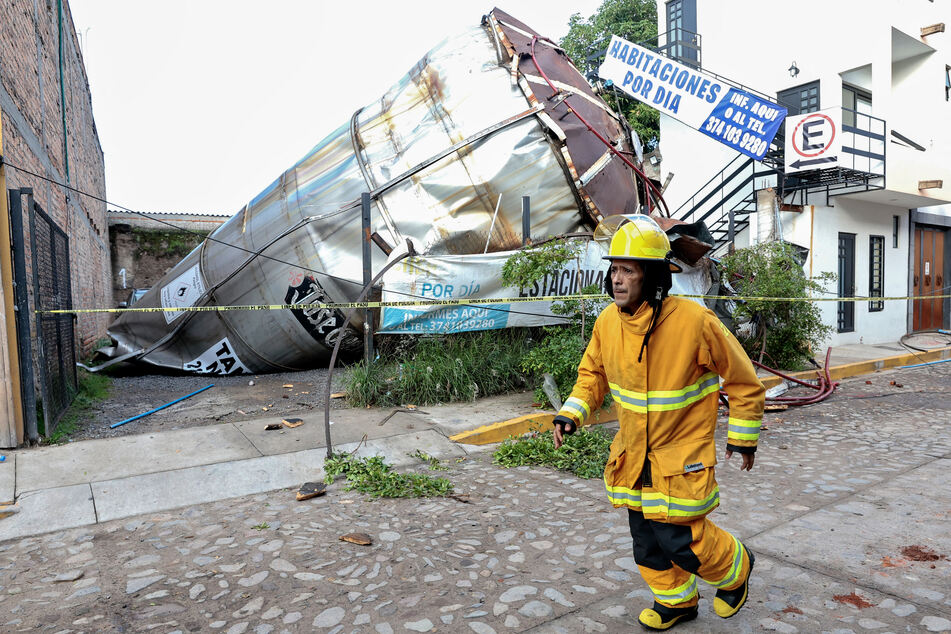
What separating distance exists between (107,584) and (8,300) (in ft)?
9.35

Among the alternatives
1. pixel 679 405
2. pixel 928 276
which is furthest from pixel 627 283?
pixel 928 276

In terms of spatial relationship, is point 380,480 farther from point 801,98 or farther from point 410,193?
point 801,98

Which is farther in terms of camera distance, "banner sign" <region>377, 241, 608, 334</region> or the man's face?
"banner sign" <region>377, 241, 608, 334</region>

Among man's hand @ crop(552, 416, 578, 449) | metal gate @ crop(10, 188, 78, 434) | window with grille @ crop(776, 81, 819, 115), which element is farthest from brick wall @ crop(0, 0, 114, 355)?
window with grille @ crop(776, 81, 819, 115)

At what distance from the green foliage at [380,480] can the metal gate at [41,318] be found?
94.4 inches

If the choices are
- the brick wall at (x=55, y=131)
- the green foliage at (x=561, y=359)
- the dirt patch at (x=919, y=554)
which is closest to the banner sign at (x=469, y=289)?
the green foliage at (x=561, y=359)

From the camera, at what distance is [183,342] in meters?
8.88

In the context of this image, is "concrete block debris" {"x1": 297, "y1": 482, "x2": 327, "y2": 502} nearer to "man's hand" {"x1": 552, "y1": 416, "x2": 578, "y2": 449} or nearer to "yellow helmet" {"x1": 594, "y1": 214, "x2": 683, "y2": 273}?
"man's hand" {"x1": 552, "y1": 416, "x2": 578, "y2": 449}

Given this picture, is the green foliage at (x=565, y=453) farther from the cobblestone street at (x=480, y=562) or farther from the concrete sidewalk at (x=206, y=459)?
the concrete sidewalk at (x=206, y=459)

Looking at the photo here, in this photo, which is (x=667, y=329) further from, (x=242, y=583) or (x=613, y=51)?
(x=613, y=51)

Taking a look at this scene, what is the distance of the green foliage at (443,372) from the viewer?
6781 millimetres

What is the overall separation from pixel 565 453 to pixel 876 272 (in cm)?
1301

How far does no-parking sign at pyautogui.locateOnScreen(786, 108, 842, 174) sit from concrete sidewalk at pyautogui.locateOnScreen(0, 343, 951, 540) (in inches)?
307

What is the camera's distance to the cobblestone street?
272 centimetres
